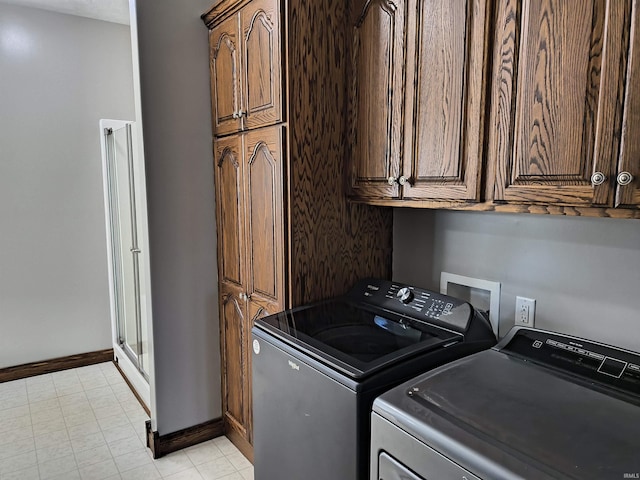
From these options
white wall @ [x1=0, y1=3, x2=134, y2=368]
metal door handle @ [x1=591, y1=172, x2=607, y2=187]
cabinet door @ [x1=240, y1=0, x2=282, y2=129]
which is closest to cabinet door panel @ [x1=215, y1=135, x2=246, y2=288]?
cabinet door @ [x1=240, y1=0, x2=282, y2=129]

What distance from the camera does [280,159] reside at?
1.73 metres

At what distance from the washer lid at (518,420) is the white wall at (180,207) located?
1464mm

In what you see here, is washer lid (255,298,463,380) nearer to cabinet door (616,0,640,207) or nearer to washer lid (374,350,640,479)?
washer lid (374,350,640,479)

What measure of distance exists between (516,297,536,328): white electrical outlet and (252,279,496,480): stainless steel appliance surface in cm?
14

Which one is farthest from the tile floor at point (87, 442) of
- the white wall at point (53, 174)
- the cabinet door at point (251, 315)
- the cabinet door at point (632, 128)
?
the cabinet door at point (632, 128)

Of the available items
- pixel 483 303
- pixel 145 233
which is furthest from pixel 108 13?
pixel 483 303

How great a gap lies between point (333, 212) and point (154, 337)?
1.16m

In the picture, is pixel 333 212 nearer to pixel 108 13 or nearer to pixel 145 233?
pixel 145 233

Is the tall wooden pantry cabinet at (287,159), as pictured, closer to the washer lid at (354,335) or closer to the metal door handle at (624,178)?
the washer lid at (354,335)

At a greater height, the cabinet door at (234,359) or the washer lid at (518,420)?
the washer lid at (518,420)

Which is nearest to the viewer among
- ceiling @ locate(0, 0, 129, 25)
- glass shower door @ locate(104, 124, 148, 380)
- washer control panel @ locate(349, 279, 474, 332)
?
washer control panel @ locate(349, 279, 474, 332)

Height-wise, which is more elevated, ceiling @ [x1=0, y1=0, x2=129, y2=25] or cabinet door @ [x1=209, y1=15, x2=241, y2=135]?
ceiling @ [x1=0, y1=0, x2=129, y2=25]

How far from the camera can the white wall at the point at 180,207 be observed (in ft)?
6.94

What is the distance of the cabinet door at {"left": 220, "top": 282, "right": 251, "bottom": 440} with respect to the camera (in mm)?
2172
